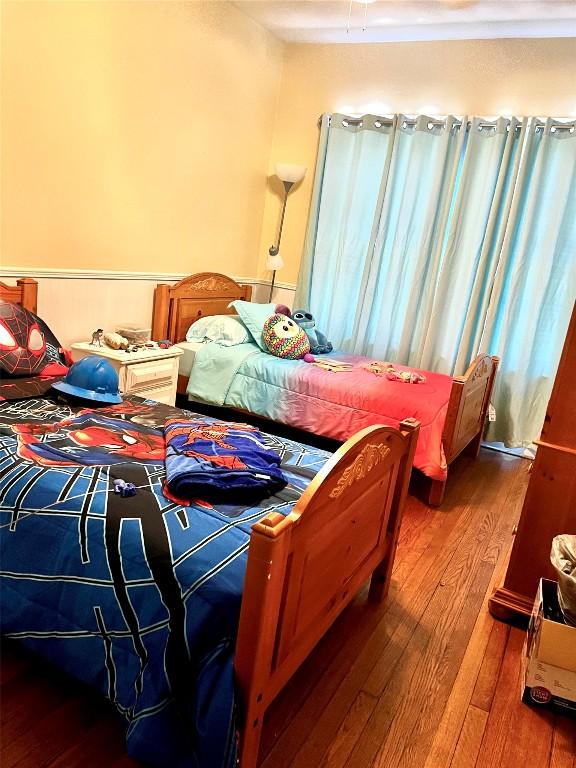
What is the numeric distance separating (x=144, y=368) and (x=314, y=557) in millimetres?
2017

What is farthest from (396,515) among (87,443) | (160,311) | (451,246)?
(451,246)

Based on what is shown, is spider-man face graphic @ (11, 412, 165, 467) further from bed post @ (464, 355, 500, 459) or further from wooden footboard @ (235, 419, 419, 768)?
bed post @ (464, 355, 500, 459)

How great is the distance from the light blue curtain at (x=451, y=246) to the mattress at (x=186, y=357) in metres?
1.24

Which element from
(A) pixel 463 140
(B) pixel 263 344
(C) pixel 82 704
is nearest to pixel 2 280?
(B) pixel 263 344

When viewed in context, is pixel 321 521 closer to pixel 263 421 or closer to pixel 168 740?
pixel 168 740

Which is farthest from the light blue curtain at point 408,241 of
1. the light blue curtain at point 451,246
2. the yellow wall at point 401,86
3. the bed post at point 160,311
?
the bed post at point 160,311

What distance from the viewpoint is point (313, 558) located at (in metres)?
1.49

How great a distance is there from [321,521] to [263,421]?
92.7 inches

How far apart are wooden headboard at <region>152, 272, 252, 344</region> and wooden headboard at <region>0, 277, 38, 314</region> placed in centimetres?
100

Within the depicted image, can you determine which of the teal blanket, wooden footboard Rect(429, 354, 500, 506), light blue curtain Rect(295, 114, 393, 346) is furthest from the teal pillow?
wooden footboard Rect(429, 354, 500, 506)

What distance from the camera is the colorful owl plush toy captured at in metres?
3.77

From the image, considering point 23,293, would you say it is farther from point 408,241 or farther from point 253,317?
point 408,241

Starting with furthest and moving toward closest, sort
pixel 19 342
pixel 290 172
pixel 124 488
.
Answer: pixel 290 172 < pixel 19 342 < pixel 124 488

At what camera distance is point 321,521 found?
148 centimetres
